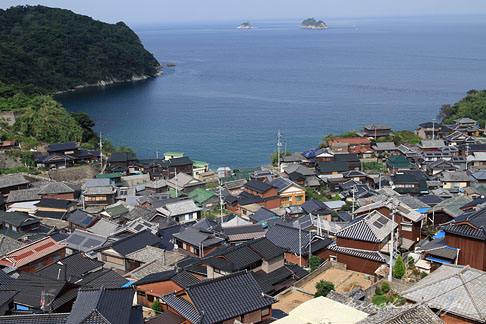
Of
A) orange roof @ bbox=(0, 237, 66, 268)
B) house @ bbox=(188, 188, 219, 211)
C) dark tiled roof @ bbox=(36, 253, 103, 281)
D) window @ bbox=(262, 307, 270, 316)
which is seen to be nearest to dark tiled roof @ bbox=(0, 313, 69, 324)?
window @ bbox=(262, 307, 270, 316)

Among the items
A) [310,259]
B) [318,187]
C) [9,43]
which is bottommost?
[318,187]

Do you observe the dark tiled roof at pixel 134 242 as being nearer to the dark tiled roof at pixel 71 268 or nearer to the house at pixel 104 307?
Result: the dark tiled roof at pixel 71 268

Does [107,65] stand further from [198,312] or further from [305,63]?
[198,312]

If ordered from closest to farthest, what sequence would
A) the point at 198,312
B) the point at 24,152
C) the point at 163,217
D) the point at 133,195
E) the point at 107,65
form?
1. the point at 198,312
2. the point at 163,217
3. the point at 133,195
4. the point at 24,152
5. the point at 107,65

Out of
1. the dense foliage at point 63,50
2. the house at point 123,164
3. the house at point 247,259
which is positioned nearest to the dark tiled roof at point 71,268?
the house at point 247,259

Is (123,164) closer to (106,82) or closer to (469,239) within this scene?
(469,239)

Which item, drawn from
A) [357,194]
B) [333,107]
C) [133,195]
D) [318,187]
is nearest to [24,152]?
[133,195]

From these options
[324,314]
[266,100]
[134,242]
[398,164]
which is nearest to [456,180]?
[398,164]
